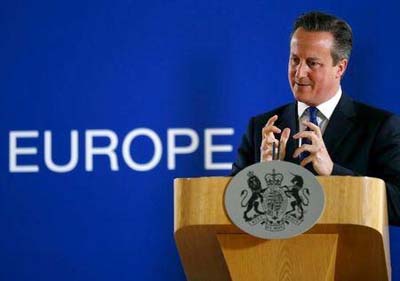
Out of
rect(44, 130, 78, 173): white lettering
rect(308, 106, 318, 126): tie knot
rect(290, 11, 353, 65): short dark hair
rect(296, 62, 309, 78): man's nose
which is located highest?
rect(290, 11, 353, 65): short dark hair

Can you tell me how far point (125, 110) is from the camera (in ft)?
10.6

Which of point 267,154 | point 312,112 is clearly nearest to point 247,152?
point 312,112

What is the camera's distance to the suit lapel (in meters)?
2.60

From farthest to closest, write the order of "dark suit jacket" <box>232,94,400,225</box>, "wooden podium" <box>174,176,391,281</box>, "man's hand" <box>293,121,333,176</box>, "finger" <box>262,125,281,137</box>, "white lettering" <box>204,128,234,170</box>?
"white lettering" <box>204,128,234,170</box> < "dark suit jacket" <box>232,94,400,225</box> < "finger" <box>262,125,281,137</box> < "man's hand" <box>293,121,333,176</box> < "wooden podium" <box>174,176,391,281</box>

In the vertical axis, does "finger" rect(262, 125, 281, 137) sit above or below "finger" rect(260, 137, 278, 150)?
above

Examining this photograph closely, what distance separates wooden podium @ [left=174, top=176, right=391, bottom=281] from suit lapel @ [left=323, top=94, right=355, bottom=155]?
17.1 inches

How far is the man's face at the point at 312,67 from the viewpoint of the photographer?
2.63 metres

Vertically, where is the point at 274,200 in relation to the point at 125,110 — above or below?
below

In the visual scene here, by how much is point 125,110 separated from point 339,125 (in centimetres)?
81

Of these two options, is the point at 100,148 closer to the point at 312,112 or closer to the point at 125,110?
the point at 125,110

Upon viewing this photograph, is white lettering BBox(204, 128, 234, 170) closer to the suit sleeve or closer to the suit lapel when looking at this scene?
the suit sleeve

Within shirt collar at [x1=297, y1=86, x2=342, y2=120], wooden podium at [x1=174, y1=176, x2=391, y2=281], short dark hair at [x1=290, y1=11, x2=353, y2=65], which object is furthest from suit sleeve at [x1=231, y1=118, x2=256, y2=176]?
wooden podium at [x1=174, y1=176, x2=391, y2=281]

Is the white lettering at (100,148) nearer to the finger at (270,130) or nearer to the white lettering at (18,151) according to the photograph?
the white lettering at (18,151)

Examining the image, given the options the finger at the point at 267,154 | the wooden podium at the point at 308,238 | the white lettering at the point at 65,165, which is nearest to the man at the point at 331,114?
the finger at the point at 267,154
